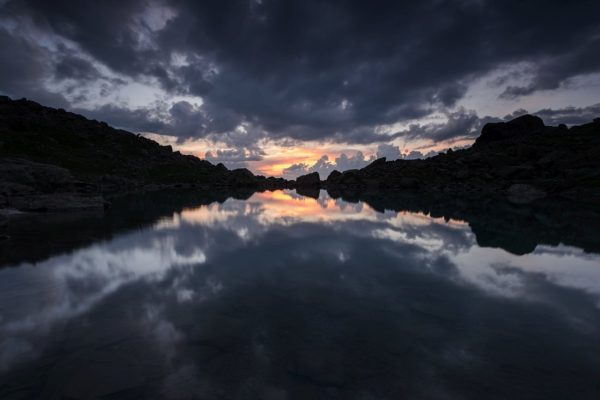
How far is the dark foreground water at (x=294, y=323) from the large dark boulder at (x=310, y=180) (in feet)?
425

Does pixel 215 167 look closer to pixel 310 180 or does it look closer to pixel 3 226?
pixel 310 180

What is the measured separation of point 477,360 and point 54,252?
66.7ft

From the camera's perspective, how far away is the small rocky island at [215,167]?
158 feet

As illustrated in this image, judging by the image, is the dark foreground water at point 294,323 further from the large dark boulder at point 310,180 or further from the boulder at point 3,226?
the large dark boulder at point 310,180

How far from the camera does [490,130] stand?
505 ft

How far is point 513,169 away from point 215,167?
14368 centimetres

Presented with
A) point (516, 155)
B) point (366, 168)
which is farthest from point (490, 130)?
point (366, 168)

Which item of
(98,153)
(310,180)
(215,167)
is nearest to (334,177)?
(310,180)

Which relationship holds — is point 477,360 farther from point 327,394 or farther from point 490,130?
point 490,130

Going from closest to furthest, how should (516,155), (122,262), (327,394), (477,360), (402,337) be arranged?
(327,394), (477,360), (402,337), (122,262), (516,155)

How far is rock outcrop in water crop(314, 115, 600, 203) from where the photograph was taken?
7575 centimetres

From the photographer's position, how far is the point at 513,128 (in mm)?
150125

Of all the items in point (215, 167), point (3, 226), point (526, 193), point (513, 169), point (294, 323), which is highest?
point (215, 167)

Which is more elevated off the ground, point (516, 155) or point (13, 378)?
point (516, 155)
